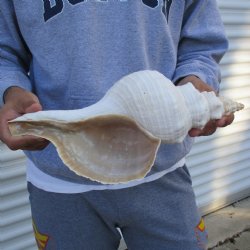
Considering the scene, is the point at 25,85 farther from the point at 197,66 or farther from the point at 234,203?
the point at 234,203

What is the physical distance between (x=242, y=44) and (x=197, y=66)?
170cm

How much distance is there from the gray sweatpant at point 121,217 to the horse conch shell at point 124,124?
22 cm

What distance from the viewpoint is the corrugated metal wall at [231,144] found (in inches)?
106

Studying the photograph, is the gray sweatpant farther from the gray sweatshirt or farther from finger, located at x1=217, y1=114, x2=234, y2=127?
finger, located at x1=217, y1=114, x2=234, y2=127

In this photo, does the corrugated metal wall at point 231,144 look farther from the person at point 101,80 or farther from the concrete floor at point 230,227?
the person at point 101,80

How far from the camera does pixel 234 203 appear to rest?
301 centimetres

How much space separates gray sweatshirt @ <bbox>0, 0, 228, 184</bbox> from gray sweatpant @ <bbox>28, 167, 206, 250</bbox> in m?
0.07

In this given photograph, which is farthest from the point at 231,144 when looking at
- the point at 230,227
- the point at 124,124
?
the point at 124,124

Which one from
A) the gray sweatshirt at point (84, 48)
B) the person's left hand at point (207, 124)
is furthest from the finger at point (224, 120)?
the gray sweatshirt at point (84, 48)

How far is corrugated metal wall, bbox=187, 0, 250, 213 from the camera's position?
2.69 meters

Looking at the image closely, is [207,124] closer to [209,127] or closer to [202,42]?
[209,127]

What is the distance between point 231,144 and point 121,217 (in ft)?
6.18

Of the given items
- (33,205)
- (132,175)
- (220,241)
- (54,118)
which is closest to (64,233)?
(33,205)

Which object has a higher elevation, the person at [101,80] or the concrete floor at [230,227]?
the person at [101,80]
